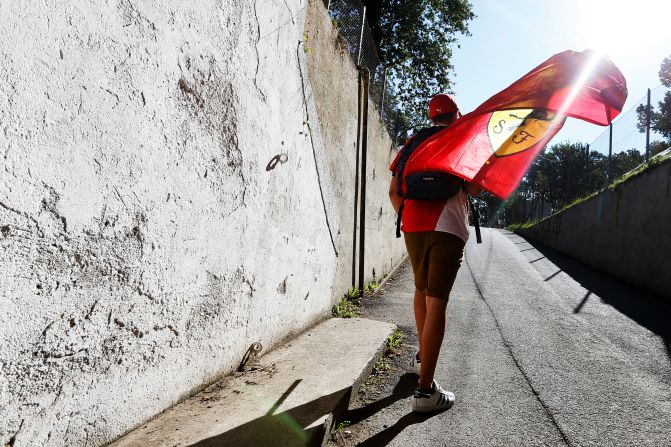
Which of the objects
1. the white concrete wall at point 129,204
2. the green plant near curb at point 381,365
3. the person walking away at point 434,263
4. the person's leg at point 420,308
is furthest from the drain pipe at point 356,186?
the person walking away at point 434,263

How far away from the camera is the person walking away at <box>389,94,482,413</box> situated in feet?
8.65

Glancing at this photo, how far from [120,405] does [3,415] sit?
50 centimetres

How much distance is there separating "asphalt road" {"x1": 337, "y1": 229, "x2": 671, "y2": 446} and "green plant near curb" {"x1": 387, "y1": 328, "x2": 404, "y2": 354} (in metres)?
0.07

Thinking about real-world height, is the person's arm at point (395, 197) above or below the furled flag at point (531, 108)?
below

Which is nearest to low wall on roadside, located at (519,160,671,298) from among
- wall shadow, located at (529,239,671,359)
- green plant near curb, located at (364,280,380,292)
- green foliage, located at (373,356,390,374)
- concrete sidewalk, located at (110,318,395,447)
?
wall shadow, located at (529,239,671,359)

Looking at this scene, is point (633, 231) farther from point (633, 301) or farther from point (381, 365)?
point (381, 365)

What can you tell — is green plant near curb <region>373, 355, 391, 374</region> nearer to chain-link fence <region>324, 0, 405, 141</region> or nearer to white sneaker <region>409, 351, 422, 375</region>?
white sneaker <region>409, 351, 422, 375</region>

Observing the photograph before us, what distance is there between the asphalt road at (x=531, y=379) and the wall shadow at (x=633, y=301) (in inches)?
2.0

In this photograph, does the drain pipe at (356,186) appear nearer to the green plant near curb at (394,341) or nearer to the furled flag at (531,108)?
the green plant near curb at (394,341)

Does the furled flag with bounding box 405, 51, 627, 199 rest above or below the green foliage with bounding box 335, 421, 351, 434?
above

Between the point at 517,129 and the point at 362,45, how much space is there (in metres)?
3.90

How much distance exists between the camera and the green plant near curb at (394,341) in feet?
12.6

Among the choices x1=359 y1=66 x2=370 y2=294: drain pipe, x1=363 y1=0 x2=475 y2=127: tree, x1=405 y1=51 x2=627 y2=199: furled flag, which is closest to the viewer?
x1=405 y1=51 x2=627 y2=199: furled flag

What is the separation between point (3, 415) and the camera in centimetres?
136
